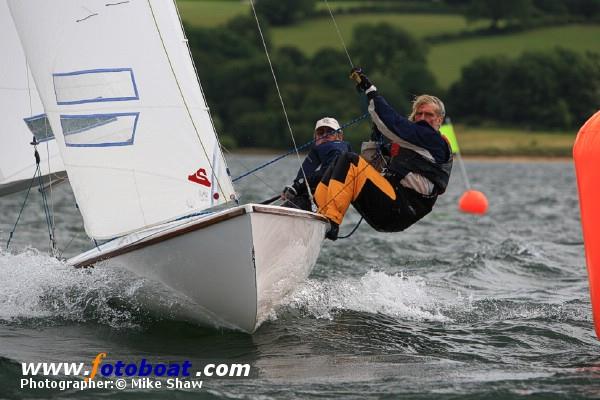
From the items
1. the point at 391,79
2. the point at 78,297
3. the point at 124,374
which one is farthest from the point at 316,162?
the point at 391,79

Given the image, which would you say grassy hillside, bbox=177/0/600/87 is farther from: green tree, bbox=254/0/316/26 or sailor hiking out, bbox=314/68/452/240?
sailor hiking out, bbox=314/68/452/240

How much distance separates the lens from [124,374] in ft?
16.0

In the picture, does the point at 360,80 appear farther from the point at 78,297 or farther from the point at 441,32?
the point at 441,32

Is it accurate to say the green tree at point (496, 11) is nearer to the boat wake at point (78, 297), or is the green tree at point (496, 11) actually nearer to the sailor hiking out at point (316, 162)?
the sailor hiking out at point (316, 162)

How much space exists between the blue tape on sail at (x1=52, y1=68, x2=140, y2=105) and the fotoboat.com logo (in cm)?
165

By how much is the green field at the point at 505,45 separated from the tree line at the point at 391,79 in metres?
1.28

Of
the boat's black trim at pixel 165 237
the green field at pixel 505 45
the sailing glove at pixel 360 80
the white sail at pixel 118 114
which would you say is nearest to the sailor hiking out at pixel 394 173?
the sailing glove at pixel 360 80

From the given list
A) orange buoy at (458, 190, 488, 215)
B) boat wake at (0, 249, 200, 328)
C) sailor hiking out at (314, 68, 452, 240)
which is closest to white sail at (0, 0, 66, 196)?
boat wake at (0, 249, 200, 328)

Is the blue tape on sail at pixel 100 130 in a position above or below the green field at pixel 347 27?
above

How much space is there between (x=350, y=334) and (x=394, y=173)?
1.05 m

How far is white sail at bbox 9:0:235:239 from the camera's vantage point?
6090 millimetres

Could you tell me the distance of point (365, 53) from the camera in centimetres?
5809

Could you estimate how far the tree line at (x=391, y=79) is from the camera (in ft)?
171

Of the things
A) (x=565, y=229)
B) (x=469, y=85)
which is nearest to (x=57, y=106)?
(x=565, y=229)
